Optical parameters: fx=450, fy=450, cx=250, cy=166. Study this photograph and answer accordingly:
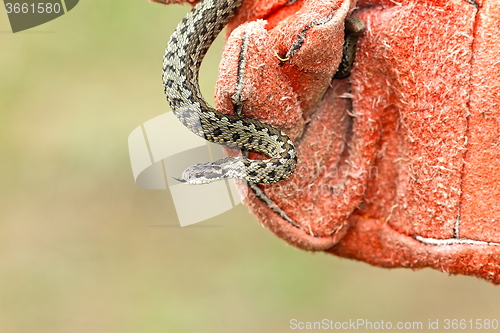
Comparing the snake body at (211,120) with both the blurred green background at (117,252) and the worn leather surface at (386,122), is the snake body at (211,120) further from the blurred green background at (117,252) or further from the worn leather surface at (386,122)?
the blurred green background at (117,252)

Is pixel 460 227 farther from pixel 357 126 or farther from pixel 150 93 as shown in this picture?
pixel 150 93

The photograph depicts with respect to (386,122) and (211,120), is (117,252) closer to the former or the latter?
(211,120)

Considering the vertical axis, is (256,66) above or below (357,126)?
above

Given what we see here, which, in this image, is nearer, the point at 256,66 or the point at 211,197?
the point at 256,66

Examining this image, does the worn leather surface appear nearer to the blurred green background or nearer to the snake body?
the snake body

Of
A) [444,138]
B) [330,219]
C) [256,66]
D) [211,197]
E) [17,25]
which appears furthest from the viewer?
[17,25]

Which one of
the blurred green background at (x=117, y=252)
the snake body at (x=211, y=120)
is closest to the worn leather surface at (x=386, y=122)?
the snake body at (x=211, y=120)

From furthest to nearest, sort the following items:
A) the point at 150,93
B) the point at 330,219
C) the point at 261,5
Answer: the point at 150,93 < the point at 330,219 < the point at 261,5

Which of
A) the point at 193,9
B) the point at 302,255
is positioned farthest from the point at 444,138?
the point at 302,255
